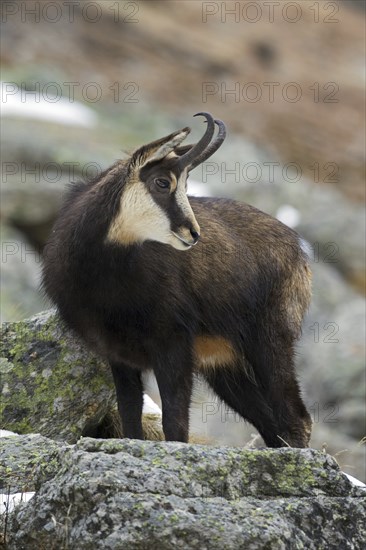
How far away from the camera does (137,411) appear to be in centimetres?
903

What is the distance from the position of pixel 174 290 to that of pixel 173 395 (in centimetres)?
81

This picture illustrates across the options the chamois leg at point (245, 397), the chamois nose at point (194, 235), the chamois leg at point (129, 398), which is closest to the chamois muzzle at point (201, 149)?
the chamois nose at point (194, 235)

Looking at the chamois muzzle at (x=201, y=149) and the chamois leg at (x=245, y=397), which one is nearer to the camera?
the chamois muzzle at (x=201, y=149)

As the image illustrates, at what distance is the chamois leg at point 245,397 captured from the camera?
9.62 meters

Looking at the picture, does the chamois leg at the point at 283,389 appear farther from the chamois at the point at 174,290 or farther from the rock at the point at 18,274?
the rock at the point at 18,274

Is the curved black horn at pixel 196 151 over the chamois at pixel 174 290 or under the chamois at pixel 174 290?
over

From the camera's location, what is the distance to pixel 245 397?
9734 millimetres

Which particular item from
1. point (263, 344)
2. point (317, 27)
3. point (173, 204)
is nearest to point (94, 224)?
point (173, 204)

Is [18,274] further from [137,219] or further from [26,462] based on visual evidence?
[26,462]

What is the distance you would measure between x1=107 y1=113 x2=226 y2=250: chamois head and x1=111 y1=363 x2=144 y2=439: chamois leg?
3.67ft

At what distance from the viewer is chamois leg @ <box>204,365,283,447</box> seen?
962 centimetres

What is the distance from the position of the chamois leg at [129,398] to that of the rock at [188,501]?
2.50m

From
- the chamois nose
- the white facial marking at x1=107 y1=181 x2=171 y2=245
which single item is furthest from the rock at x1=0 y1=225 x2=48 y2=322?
the chamois nose

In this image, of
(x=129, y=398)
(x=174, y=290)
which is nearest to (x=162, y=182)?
(x=174, y=290)
